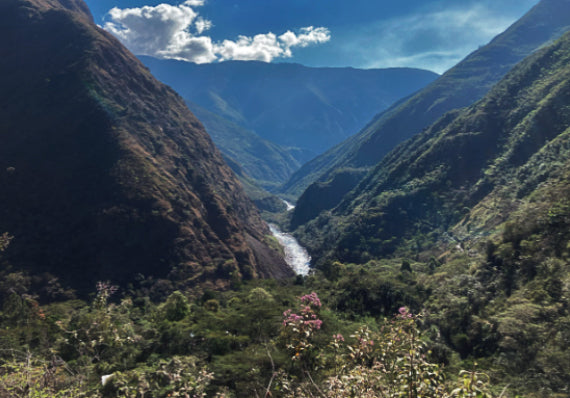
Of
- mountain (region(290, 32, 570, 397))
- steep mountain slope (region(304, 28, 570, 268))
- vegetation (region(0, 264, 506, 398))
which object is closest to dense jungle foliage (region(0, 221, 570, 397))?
vegetation (region(0, 264, 506, 398))

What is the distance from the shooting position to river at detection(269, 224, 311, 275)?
107125 mm

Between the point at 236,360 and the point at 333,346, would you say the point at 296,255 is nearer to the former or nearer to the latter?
the point at 236,360

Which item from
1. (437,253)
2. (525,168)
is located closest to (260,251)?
(437,253)

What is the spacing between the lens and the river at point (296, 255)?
351 feet

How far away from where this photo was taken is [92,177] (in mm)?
66625

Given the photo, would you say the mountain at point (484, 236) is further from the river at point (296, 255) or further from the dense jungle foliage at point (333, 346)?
the river at point (296, 255)

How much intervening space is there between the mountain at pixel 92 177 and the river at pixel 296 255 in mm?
12735

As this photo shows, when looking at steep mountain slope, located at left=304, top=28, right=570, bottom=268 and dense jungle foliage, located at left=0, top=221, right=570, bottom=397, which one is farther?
steep mountain slope, located at left=304, top=28, right=570, bottom=268

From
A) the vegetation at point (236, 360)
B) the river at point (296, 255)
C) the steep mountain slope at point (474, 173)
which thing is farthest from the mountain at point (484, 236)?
the river at point (296, 255)

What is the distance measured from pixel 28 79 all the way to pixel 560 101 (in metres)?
137

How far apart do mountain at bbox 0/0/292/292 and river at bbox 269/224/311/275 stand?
12735 mm

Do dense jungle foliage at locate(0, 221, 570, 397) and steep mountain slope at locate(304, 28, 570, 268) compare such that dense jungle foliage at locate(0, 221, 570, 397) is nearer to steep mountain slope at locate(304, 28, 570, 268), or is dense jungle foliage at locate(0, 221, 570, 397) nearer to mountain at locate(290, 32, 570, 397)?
mountain at locate(290, 32, 570, 397)

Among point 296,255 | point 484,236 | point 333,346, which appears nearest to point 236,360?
point 333,346

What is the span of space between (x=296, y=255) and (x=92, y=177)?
258ft
